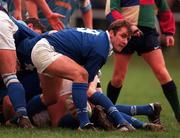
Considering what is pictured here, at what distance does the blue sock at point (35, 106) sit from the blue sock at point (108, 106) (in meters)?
0.52

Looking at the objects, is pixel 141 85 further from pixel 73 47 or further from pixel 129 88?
pixel 73 47

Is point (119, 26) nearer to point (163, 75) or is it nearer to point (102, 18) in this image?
point (163, 75)

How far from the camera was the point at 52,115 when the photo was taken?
8.74 meters

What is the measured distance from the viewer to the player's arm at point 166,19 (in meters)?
10.0

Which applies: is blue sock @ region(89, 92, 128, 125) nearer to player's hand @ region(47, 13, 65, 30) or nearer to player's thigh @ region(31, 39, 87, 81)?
player's thigh @ region(31, 39, 87, 81)

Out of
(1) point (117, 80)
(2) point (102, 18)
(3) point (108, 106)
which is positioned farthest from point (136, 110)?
(2) point (102, 18)

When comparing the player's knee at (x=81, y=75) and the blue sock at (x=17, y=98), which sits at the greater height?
the player's knee at (x=81, y=75)

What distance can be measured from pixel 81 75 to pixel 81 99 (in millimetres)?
231

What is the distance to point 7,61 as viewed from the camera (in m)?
8.37

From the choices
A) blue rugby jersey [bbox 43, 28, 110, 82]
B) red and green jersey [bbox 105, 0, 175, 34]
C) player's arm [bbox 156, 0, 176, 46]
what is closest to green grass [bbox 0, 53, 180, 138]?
blue rugby jersey [bbox 43, 28, 110, 82]

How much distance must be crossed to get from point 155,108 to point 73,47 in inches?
50.2

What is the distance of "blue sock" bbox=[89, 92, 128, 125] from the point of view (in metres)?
8.39

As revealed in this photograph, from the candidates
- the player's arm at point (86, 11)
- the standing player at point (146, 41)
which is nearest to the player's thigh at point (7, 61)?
the standing player at point (146, 41)

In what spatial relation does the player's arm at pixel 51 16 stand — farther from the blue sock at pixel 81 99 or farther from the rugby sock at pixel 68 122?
the blue sock at pixel 81 99
